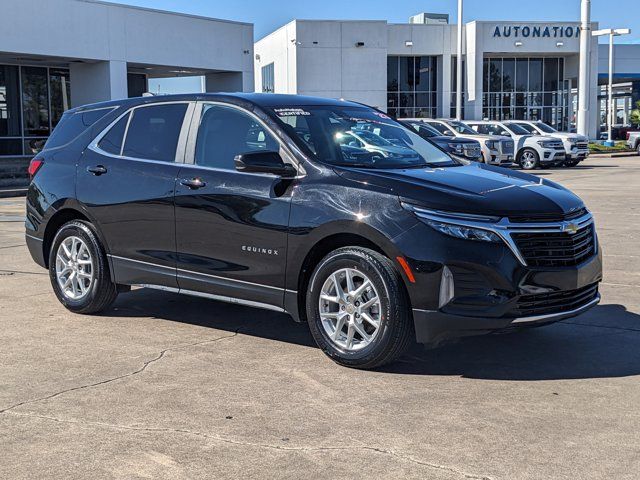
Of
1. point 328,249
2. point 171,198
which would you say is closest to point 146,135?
point 171,198

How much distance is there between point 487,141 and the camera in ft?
93.7

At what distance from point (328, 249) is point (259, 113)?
4.06ft

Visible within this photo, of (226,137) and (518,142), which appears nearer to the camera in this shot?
(226,137)

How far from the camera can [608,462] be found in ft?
13.0

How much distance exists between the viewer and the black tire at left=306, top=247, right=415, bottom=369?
5.25m

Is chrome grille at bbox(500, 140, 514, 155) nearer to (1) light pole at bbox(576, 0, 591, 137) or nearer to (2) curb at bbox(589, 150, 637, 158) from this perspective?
(1) light pole at bbox(576, 0, 591, 137)

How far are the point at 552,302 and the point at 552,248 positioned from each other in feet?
1.15

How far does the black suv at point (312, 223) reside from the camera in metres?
5.16

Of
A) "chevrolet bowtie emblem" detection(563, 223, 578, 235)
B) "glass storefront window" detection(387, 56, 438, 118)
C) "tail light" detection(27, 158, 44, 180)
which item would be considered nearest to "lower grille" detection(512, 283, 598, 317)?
"chevrolet bowtie emblem" detection(563, 223, 578, 235)

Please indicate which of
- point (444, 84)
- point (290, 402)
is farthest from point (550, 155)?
point (290, 402)

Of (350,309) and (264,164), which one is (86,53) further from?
(350,309)

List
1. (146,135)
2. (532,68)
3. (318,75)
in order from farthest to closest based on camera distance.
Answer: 1. (532,68)
2. (318,75)
3. (146,135)

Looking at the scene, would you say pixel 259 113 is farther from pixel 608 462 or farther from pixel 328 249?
pixel 608 462

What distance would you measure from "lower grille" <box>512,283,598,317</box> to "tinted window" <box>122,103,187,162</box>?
2983 mm
